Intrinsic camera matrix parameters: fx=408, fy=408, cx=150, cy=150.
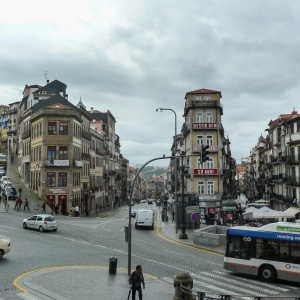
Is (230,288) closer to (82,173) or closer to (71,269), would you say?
(71,269)

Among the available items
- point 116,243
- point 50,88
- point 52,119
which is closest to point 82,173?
point 52,119

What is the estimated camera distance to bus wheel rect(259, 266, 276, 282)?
2059 cm

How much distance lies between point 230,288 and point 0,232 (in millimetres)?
21141

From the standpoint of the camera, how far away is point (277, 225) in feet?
69.7

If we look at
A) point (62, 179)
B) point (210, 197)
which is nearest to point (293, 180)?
point (210, 197)

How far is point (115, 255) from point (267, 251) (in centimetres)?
988

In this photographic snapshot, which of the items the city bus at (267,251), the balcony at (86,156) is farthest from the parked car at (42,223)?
the balcony at (86,156)

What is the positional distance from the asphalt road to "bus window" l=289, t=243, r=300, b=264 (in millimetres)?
1212

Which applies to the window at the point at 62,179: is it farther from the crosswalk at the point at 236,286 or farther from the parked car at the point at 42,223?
the crosswalk at the point at 236,286

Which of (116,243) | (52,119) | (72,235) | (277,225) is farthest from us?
(52,119)

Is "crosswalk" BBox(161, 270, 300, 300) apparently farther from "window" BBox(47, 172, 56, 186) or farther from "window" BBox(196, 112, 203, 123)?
"window" BBox(47, 172, 56, 186)

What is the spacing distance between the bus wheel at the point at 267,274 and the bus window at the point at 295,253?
1.15 m

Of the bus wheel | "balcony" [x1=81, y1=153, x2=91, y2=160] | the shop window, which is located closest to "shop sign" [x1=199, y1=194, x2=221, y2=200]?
"balcony" [x1=81, y1=153, x2=91, y2=160]

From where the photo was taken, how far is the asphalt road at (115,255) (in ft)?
63.1
